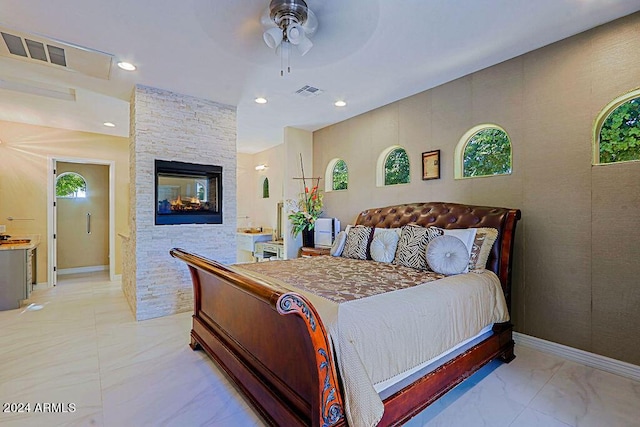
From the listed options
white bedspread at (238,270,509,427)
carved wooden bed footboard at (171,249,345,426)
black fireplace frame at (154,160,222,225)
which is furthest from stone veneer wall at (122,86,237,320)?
white bedspread at (238,270,509,427)

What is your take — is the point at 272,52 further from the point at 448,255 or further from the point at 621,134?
the point at 621,134

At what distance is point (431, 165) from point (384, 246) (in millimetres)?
1230

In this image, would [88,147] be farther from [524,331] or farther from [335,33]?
[524,331]

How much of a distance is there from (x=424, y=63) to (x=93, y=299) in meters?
5.36

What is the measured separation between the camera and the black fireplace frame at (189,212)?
3621 millimetres

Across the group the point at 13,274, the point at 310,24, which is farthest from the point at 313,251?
the point at 13,274

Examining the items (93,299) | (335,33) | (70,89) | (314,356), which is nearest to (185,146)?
(70,89)

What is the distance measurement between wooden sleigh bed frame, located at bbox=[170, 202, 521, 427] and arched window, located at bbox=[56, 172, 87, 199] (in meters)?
5.25

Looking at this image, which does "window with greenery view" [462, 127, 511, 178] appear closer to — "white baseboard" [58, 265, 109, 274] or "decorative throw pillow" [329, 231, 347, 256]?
"decorative throw pillow" [329, 231, 347, 256]

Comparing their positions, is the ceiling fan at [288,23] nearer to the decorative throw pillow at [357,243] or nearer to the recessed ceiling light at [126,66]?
the recessed ceiling light at [126,66]

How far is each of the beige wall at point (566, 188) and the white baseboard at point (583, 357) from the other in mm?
51

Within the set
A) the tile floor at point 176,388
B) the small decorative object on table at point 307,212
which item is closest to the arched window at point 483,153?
the tile floor at point 176,388

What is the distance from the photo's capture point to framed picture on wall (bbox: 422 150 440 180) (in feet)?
11.5

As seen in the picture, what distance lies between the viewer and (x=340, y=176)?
200 inches
